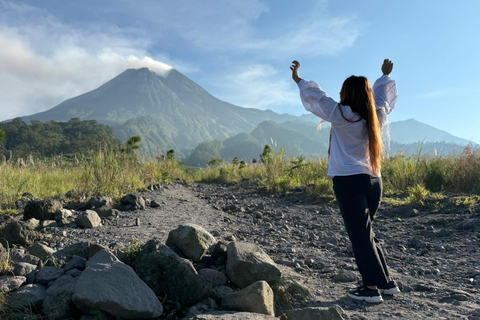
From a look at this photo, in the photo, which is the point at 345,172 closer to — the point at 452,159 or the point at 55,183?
the point at 452,159

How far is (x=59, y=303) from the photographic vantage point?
1.92m

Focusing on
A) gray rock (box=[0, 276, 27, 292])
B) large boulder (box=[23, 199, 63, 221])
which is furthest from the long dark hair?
large boulder (box=[23, 199, 63, 221])

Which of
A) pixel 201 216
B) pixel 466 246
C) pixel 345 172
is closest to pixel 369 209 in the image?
pixel 345 172

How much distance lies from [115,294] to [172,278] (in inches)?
16.2

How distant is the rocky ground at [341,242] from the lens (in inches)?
94.0

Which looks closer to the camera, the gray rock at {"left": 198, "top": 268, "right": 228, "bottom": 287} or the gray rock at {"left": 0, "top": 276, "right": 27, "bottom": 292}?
the gray rock at {"left": 0, "top": 276, "right": 27, "bottom": 292}

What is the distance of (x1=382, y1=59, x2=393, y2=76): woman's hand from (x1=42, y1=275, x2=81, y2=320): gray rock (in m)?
2.83

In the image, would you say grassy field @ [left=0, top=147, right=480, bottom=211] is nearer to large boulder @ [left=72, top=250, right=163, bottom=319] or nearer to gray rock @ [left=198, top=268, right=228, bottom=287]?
gray rock @ [left=198, top=268, right=228, bottom=287]

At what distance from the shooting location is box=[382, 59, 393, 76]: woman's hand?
2771mm

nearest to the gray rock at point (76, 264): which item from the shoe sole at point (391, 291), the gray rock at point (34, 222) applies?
the gray rock at point (34, 222)

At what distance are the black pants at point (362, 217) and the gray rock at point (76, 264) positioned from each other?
1949mm

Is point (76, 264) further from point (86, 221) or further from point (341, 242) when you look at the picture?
point (341, 242)

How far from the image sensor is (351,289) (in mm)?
2590

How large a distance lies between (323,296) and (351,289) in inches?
12.0
